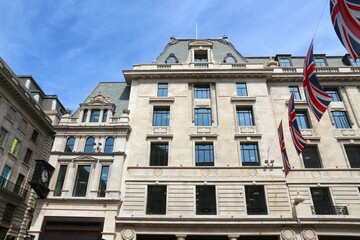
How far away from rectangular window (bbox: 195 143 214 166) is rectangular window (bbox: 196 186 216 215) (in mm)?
2328

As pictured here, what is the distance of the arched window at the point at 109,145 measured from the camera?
83.5 feet

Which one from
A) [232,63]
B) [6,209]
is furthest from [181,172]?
[6,209]

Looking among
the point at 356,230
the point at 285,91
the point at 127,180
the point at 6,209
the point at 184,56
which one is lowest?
the point at 356,230

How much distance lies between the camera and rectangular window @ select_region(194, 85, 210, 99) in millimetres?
28828

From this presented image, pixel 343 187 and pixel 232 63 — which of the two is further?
pixel 232 63

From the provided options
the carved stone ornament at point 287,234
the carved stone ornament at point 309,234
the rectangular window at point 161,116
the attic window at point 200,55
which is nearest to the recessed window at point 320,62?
the attic window at point 200,55

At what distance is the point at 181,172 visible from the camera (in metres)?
24.0

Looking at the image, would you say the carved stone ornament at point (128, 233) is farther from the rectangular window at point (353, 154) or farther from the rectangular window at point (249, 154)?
the rectangular window at point (353, 154)

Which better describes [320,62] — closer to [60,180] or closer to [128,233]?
[128,233]

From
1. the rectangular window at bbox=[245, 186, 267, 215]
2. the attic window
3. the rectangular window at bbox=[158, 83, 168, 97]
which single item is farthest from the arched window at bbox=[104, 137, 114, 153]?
the attic window

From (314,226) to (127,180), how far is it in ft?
53.4

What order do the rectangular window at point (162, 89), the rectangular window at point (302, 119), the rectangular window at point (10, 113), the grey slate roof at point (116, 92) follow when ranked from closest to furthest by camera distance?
the rectangular window at point (302, 119) → the rectangular window at point (10, 113) → the rectangular window at point (162, 89) → the grey slate roof at point (116, 92)

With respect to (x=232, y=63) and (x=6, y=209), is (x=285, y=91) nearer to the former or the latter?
(x=232, y=63)

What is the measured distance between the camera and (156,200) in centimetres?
2327
